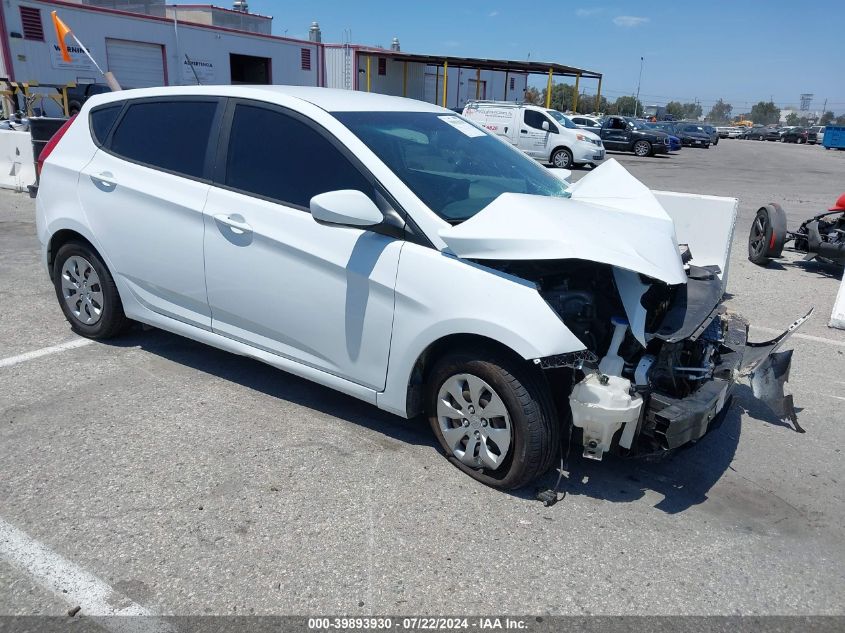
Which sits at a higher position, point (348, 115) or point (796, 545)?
point (348, 115)

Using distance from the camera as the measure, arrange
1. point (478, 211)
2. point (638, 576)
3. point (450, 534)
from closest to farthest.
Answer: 1. point (638, 576)
2. point (450, 534)
3. point (478, 211)

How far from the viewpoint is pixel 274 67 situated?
33844 mm

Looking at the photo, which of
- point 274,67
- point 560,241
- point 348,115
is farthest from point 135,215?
point 274,67

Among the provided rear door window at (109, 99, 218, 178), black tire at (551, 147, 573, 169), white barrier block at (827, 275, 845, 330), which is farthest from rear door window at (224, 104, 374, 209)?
black tire at (551, 147, 573, 169)

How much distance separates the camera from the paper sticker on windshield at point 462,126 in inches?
173

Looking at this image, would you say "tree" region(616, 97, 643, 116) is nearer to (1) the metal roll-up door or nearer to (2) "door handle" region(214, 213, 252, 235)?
(1) the metal roll-up door

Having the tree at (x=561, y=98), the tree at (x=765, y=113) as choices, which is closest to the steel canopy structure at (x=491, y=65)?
the tree at (x=561, y=98)

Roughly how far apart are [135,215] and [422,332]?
2200 mm

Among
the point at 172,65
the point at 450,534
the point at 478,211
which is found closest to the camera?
the point at 450,534

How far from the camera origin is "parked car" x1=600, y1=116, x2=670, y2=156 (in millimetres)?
30734

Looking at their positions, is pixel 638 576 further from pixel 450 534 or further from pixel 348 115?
pixel 348 115

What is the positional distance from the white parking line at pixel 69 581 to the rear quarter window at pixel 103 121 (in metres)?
2.77

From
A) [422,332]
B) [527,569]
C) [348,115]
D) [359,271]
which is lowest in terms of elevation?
[527,569]

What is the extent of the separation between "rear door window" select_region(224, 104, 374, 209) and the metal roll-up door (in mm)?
26027
